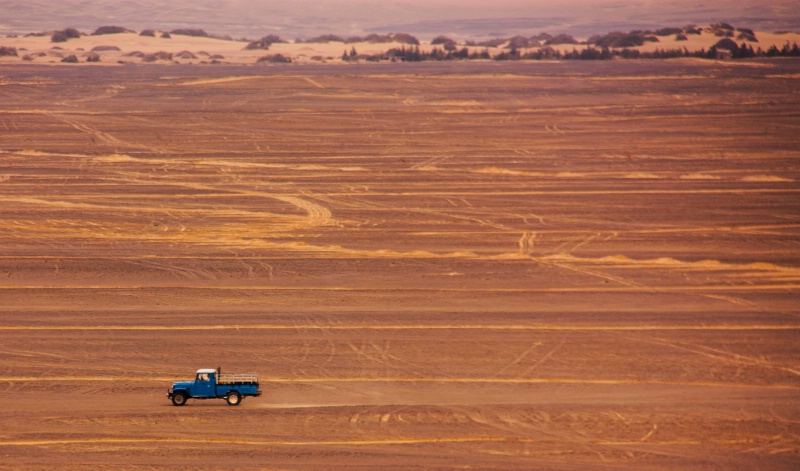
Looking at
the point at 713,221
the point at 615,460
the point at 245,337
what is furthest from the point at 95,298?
the point at 713,221

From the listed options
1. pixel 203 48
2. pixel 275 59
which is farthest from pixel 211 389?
pixel 203 48

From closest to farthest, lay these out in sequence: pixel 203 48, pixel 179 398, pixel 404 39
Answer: pixel 179 398 → pixel 203 48 → pixel 404 39

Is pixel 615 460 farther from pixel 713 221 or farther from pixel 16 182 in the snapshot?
pixel 16 182

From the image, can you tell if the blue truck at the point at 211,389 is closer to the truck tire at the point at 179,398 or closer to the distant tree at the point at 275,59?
the truck tire at the point at 179,398

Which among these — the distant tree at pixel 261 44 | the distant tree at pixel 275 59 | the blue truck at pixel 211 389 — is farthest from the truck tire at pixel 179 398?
the distant tree at pixel 261 44

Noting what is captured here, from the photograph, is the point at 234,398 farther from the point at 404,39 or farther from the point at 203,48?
the point at 404,39

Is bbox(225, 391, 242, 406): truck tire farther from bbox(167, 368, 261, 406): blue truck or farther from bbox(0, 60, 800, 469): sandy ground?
bbox(0, 60, 800, 469): sandy ground
